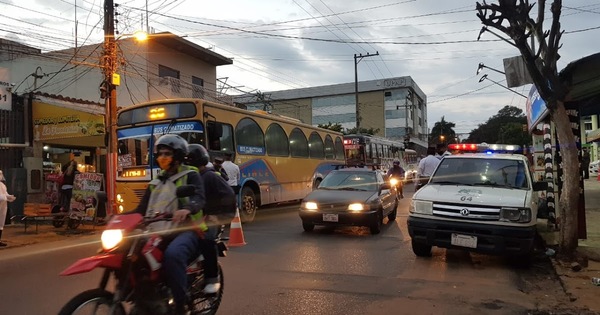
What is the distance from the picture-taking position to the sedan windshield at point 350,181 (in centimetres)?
1120

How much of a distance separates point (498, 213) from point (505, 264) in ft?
3.76

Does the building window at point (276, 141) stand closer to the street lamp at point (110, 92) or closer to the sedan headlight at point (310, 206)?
the street lamp at point (110, 92)

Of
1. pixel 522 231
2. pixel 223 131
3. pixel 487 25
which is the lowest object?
pixel 522 231

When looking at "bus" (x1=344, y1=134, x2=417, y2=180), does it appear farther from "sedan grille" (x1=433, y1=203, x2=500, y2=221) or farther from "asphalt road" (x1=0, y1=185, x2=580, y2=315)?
"sedan grille" (x1=433, y1=203, x2=500, y2=221)

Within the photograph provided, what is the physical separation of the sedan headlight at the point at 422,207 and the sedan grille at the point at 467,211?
77 mm

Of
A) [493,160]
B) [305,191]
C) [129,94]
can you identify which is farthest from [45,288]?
[129,94]

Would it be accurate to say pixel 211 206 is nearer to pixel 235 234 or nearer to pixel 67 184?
pixel 235 234

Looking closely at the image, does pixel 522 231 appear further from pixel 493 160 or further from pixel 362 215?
pixel 362 215

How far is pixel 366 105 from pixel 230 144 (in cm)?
6152

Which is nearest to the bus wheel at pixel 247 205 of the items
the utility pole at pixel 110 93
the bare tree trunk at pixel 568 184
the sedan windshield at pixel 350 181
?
the sedan windshield at pixel 350 181

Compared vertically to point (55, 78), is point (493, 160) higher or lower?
lower

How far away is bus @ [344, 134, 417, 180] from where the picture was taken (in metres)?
27.0

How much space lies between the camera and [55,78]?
2558cm

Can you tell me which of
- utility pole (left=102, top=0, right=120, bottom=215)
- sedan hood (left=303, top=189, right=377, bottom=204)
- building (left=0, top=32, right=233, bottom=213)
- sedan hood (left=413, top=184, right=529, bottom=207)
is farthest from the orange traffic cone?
building (left=0, top=32, right=233, bottom=213)
